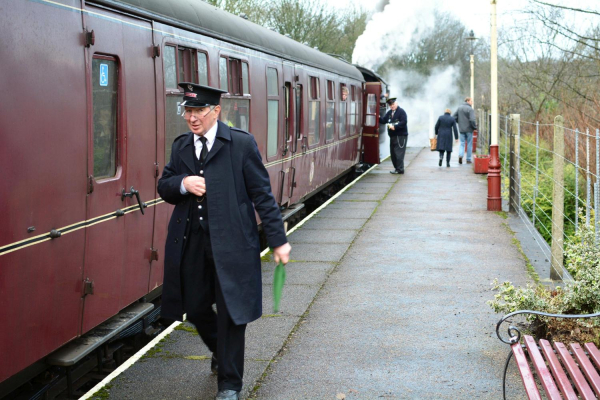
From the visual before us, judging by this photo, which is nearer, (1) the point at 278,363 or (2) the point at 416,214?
(1) the point at 278,363

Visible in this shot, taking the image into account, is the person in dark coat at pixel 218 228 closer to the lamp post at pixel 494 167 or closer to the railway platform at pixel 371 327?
the railway platform at pixel 371 327

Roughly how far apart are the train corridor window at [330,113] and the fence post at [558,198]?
8098 mm

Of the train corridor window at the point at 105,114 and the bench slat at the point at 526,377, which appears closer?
the bench slat at the point at 526,377

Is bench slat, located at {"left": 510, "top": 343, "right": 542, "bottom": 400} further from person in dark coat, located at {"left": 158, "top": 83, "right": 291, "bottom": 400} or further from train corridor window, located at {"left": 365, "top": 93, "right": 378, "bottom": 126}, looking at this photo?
train corridor window, located at {"left": 365, "top": 93, "right": 378, "bottom": 126}

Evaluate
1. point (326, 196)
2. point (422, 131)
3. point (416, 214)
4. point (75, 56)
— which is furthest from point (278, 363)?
point (422, 131)

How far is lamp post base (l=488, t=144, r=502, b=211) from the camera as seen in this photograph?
1324 centimetres

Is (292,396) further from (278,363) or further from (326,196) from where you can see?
(326,196)

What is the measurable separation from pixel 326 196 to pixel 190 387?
43.1ft

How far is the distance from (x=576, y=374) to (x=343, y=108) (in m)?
14.5

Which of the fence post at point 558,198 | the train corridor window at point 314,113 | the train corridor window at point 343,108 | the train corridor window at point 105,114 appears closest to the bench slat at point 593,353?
the train corridor window at point 105,114

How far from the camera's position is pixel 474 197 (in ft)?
51.1

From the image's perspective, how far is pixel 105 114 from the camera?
17.6 feet

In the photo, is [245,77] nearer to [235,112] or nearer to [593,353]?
[235,112]

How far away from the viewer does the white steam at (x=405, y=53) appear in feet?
104
